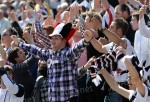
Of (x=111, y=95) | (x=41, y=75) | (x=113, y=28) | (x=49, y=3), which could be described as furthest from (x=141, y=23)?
(x=49, y=3)

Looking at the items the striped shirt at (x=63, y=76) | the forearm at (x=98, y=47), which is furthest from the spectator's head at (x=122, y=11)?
the striped shirt at (x=63, y=76)

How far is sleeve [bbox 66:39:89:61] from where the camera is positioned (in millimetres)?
9791

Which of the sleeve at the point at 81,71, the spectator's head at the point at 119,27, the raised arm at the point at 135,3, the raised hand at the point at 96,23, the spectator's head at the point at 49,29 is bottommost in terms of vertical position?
the sleeve at the point at 81,71

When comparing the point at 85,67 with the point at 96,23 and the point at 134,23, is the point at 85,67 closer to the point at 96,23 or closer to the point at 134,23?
the point at 96,23

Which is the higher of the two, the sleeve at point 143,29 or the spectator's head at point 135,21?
the spectator's head at point 135,21

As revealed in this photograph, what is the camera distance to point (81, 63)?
38.2 feet

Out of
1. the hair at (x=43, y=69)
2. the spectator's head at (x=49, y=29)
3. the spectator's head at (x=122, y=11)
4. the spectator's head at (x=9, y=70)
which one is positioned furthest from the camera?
the spectator's head at (x=122, y=11)


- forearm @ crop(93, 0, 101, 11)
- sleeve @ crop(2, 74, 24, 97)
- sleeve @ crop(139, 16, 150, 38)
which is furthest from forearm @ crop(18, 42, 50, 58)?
forearm @ crop(93, 0, 101, 11)

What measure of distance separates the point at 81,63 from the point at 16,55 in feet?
3.47

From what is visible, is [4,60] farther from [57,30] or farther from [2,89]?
[57,30]

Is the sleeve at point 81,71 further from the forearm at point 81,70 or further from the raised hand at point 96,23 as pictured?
the raised hand at point 96,23

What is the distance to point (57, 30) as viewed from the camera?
404 inches

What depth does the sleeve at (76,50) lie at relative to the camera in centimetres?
979

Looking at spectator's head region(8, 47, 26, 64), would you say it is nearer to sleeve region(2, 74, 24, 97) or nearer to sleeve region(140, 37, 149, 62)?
sleeve region(2, 74, 24, 97)
